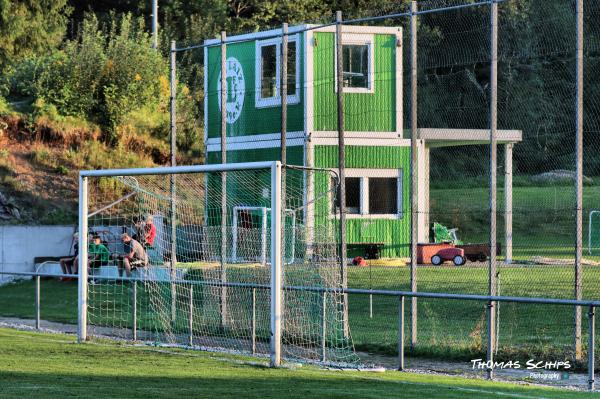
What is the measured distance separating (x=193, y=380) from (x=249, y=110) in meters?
8.23

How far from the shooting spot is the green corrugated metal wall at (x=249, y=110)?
19.7 m

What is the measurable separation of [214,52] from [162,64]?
15.7 metres

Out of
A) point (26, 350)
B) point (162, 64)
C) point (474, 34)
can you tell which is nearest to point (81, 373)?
point (26, 350)

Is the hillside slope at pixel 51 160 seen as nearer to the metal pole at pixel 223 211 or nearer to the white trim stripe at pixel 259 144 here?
the white trim stripe at pixel 259 144

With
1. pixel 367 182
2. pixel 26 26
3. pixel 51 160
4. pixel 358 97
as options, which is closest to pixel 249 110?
pixel 358 97

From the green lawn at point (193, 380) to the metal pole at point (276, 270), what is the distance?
1.24 ft

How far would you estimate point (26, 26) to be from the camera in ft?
105

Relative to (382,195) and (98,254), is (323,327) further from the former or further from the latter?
(98,254)

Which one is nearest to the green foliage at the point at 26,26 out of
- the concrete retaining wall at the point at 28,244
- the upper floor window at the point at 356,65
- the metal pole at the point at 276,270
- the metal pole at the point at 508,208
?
the concrete retaining wall at the point at 28,244

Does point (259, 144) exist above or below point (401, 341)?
above

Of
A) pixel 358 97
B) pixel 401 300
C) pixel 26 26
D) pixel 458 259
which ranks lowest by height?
pixel 401 300

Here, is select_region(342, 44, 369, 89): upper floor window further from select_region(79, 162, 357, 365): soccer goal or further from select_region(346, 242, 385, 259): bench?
select_region(346, 242, 385, 259): bench

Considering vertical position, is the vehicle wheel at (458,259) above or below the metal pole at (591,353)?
above

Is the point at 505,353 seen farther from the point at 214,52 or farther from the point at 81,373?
the point at 214,52
